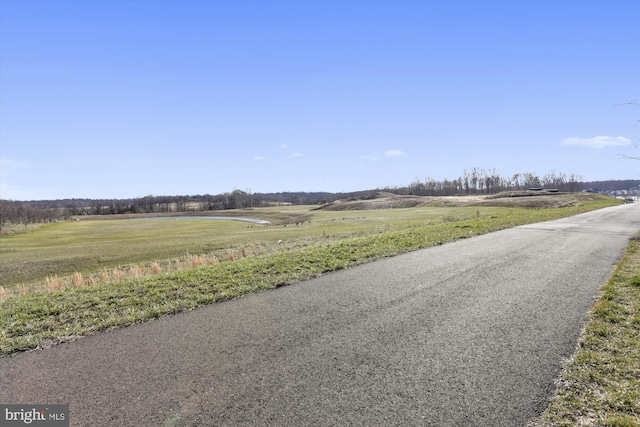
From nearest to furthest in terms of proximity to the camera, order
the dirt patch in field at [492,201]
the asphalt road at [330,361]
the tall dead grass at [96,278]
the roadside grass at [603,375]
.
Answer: the roadside grass at [603,375], the asphalt road at [330,361], the tall dead grass at [96,278], the dirt patch in field at [492,201]

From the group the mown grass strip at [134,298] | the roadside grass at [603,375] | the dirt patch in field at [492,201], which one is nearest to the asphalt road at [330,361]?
the roadside grass at [603,375]

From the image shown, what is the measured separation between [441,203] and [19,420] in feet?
264

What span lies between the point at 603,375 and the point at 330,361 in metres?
3.22

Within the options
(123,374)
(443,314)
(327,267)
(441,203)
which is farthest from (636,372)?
(441,203)

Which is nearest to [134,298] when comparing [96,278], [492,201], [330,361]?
[330,361]

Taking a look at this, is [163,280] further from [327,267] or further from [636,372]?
[636,372]

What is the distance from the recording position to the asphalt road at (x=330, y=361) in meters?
3.44

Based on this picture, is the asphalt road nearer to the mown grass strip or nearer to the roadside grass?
the roadside grass

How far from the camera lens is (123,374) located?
13.8 ft

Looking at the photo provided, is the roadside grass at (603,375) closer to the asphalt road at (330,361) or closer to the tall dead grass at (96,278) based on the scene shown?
the asphalt road at (330,361)

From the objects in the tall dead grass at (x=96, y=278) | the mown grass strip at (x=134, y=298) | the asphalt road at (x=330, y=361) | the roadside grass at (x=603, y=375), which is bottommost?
the tall dead grass at (x=96, y=278)

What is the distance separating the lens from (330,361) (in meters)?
4.40

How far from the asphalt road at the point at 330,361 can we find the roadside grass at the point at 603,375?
16 centimetres

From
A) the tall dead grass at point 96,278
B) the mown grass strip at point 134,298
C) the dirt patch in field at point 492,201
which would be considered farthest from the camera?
the dirt patch in field at point 492,201
